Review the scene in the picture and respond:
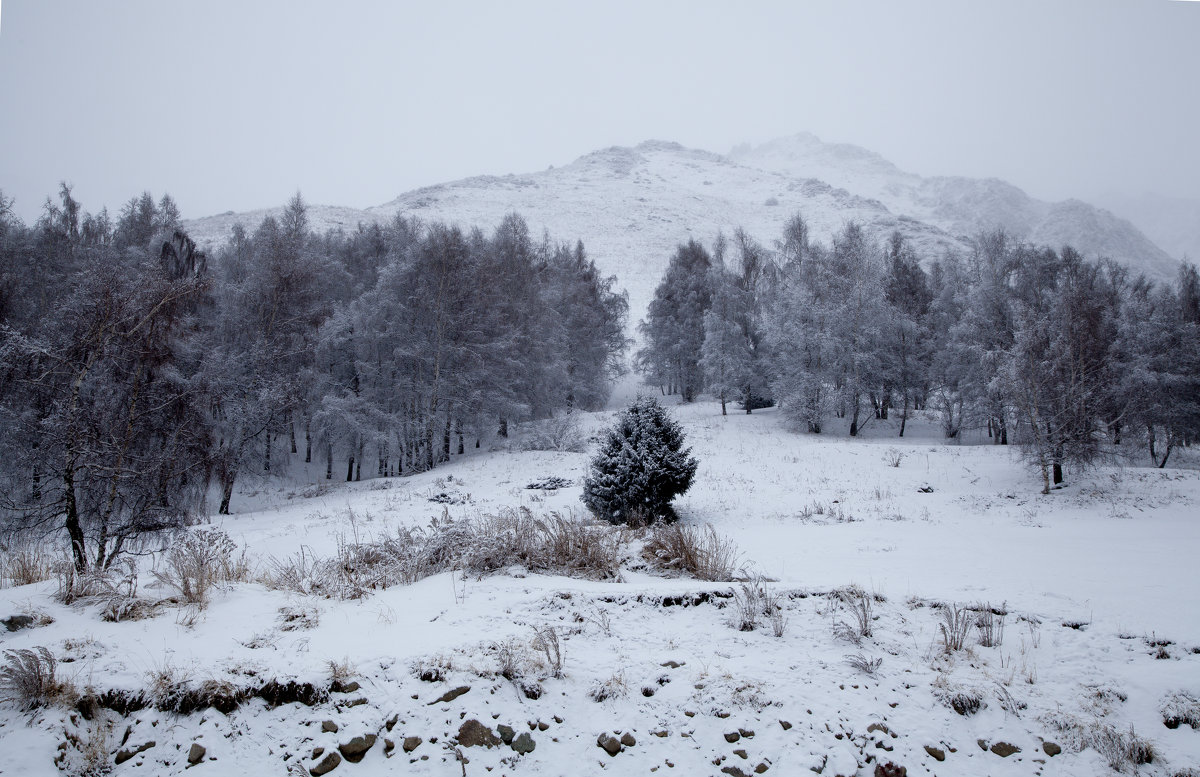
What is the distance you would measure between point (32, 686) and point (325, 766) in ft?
6.41

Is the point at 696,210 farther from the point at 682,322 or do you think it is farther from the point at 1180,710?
the point at 1180,710

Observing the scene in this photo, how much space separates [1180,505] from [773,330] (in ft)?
57.9

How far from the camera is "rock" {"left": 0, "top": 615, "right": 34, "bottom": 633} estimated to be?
411cm

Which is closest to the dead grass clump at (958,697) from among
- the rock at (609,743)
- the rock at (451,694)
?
the rock at (609,743)

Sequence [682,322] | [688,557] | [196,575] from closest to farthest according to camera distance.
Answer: [196,575] → [688,557] → [682,322]

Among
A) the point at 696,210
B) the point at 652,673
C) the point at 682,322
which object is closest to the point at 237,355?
the point at 652,673

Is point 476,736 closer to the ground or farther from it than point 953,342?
closer to the ground

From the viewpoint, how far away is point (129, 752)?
10.2 feet

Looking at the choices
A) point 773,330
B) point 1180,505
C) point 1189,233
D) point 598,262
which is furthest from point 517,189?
point 1189,233

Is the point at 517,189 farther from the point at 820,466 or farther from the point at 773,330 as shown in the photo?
the point at 820,466

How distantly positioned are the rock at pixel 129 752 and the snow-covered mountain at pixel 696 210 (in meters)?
51.8

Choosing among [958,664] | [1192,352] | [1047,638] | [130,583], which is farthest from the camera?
[1192,352]

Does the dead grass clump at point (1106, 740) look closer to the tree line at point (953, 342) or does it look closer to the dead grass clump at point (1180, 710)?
the dead grass clump at point (1180, 710)

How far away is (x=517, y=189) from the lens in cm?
9488
